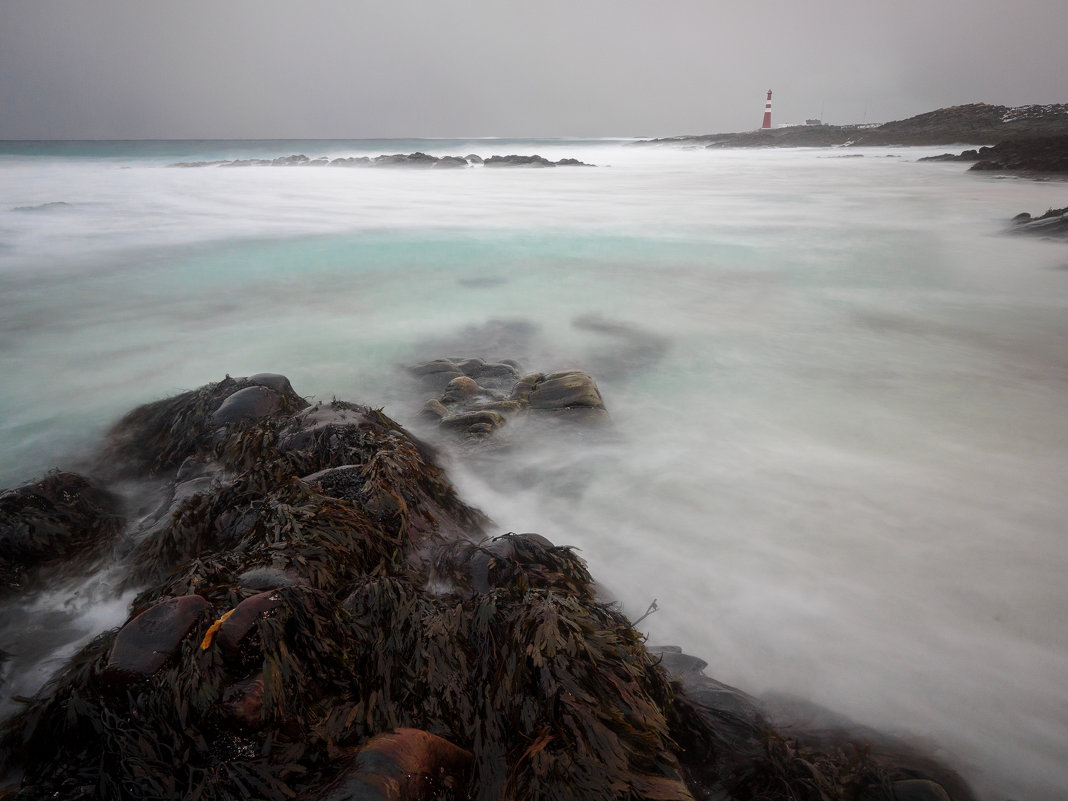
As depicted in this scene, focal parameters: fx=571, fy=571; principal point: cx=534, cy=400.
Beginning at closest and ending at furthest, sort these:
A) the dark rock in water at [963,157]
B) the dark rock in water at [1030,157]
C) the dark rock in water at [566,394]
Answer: the dark rock in water at [566,394] < the dark rock in water at [1030,157] < the dark rock in water at [963,157]

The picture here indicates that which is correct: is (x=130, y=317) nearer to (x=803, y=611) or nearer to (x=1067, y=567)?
(x=803, y=611)

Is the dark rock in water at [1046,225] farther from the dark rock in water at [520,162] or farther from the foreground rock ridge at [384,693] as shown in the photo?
the dark rock in water at [520,162]

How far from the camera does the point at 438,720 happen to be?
5.72 ft

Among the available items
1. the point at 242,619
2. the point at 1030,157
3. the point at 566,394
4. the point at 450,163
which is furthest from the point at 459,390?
the point at 450,163

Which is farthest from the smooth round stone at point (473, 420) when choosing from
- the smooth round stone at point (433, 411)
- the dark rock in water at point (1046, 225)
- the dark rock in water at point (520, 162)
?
the dark rock in water at point (520, 162)

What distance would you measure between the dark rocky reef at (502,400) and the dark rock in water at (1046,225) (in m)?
11.2

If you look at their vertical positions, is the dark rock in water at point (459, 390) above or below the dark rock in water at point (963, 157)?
below

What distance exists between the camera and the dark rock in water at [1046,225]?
10641 mm

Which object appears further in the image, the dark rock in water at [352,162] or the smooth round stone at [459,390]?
the dark rock in water at [352,162]

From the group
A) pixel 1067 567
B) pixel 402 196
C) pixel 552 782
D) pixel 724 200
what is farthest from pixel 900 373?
pixel 402 196

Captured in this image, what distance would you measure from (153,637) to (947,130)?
197 feet

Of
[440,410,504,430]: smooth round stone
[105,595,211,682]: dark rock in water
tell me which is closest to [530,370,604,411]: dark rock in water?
[440,410,504,430]: smooth round stone

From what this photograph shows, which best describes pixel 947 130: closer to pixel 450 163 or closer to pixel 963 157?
pixel 963 157

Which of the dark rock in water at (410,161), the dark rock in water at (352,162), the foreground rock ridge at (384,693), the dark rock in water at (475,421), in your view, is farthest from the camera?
the dark rock in water at (352,162)
